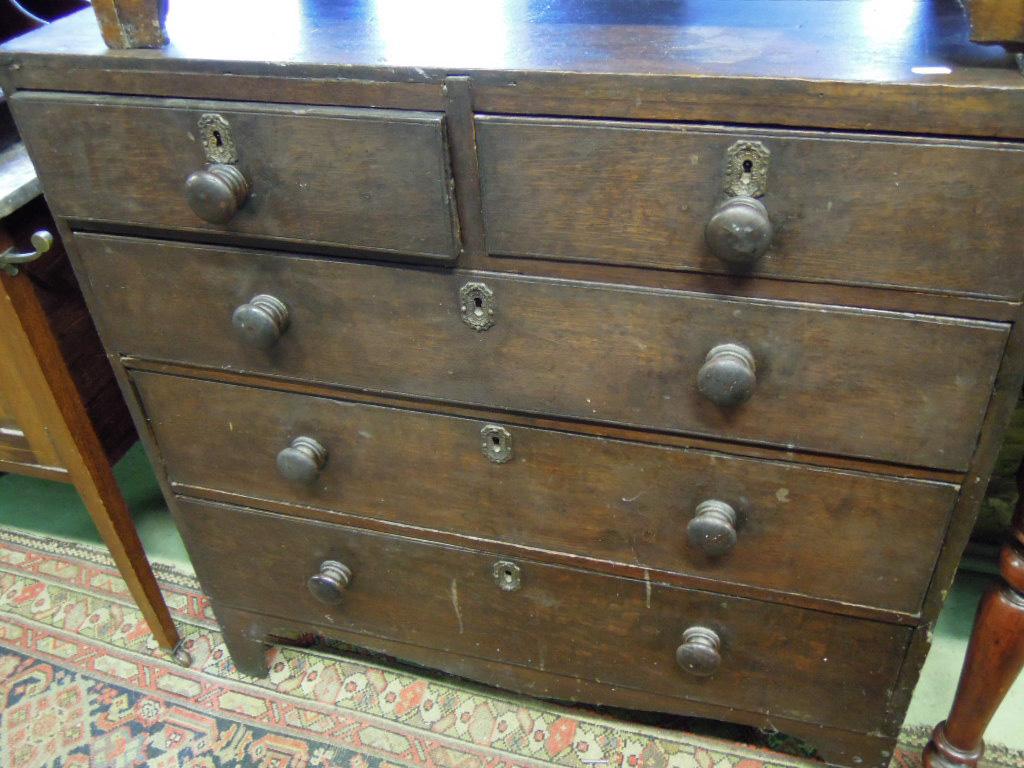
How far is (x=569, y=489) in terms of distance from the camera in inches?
39.9

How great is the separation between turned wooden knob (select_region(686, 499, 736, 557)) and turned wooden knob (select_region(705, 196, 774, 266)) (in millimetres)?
307

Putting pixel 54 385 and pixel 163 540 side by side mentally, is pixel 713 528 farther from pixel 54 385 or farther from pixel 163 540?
pixel 163 540

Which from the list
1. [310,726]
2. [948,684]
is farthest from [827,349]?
[310,726]

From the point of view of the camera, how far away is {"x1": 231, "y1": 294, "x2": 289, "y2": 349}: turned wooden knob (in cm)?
93

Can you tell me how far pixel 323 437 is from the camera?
42.3 inches

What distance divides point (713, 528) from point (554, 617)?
1.03 feet

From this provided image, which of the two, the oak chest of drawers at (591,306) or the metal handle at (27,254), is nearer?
the oak chest of drawers at (591,306)

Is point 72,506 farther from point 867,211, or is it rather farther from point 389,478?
point 867,211

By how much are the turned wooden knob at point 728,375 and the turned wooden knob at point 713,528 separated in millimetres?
155

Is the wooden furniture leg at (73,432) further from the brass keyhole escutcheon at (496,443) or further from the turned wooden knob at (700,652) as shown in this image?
the turned wooden knob at (700,652)

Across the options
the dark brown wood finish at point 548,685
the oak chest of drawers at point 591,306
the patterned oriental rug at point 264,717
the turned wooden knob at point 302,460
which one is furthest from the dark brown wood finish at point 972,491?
the turned wooden knob at point 302,460

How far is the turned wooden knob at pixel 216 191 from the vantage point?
0.83 meters

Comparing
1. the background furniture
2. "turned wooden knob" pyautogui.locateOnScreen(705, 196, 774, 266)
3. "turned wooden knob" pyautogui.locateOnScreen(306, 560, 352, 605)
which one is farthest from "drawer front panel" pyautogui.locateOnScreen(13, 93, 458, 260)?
"turned wooden knob" pyautogui.locateOnScreen(306, 560, 352, 605)

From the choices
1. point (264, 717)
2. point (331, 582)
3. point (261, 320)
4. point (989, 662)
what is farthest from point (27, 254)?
point (989, 662)
